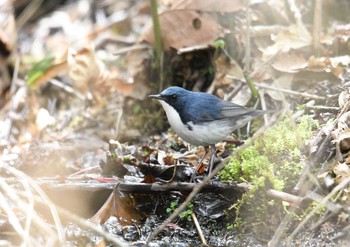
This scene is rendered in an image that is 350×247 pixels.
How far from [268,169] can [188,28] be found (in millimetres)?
2619

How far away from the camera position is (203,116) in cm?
518

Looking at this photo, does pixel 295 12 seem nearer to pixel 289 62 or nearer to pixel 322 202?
pixel 289 62

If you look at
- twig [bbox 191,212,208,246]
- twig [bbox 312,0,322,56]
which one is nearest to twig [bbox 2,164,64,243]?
twig [bbox 191,212,208,246]

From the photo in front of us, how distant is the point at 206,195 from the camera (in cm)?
478

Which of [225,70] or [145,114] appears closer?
[225,70]

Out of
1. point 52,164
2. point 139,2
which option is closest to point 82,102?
point 52,164

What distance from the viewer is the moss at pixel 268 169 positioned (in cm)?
448

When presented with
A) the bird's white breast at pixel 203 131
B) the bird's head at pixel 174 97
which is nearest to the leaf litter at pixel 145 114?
the bird's white breast at pixel 203 131

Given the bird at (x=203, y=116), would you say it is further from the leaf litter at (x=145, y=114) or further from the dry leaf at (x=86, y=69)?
the dry leaf at (x=86, y=69)

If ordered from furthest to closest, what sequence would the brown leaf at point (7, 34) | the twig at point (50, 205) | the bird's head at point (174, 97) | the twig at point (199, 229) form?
1. the brown leaf at point (7, 34)
2. the bird's head at point (174, 97)
3. the twig at point (199, 229)
4. the twig at point (50, 205)

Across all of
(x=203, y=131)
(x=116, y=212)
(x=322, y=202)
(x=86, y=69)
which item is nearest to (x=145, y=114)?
(x=86, y=69)

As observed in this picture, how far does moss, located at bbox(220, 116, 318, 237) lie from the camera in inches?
176

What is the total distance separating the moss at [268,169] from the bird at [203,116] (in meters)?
0.26

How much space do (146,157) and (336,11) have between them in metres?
3.07
